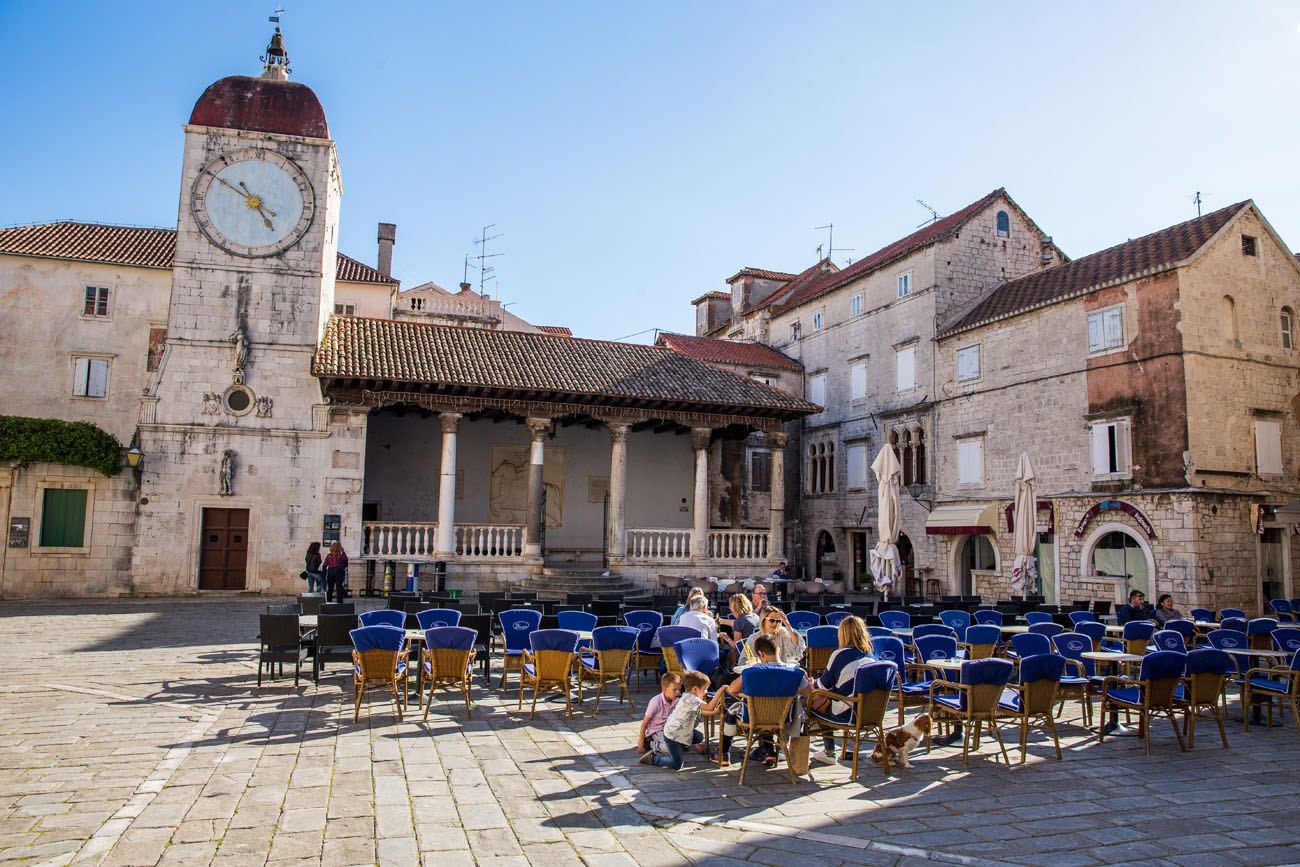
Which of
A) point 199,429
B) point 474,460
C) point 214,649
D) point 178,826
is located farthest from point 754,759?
point 474,460

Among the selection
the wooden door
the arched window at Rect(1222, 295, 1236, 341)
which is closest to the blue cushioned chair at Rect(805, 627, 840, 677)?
the arched window at Rect(1222, 295, 1236, 341)

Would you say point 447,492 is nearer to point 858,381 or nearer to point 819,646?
point 819,646

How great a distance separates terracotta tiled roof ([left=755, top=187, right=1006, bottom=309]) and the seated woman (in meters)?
19.5

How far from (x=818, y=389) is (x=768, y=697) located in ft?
79.0

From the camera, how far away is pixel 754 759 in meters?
7.37

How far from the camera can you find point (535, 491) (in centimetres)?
2127

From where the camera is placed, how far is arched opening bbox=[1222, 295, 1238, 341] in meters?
18.9

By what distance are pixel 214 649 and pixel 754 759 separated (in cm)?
850

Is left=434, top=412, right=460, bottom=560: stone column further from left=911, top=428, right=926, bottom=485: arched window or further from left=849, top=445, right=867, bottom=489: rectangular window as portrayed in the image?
left=911, top=428, right=926, bottom=485: arched window

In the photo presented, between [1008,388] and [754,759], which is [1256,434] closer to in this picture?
[1008,388]

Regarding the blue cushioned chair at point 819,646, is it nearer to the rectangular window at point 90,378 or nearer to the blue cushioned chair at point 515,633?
the blue cushioned chair at point 515,633

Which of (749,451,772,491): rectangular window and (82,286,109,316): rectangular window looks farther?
(749,451,772,491): rectangular window

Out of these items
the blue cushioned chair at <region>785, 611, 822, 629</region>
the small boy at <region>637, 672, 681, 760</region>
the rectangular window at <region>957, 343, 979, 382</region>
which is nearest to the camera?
the small boy at <region>637, 672, 681, 760</region>

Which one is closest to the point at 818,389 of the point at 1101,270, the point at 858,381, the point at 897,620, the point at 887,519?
the point at 858,381
